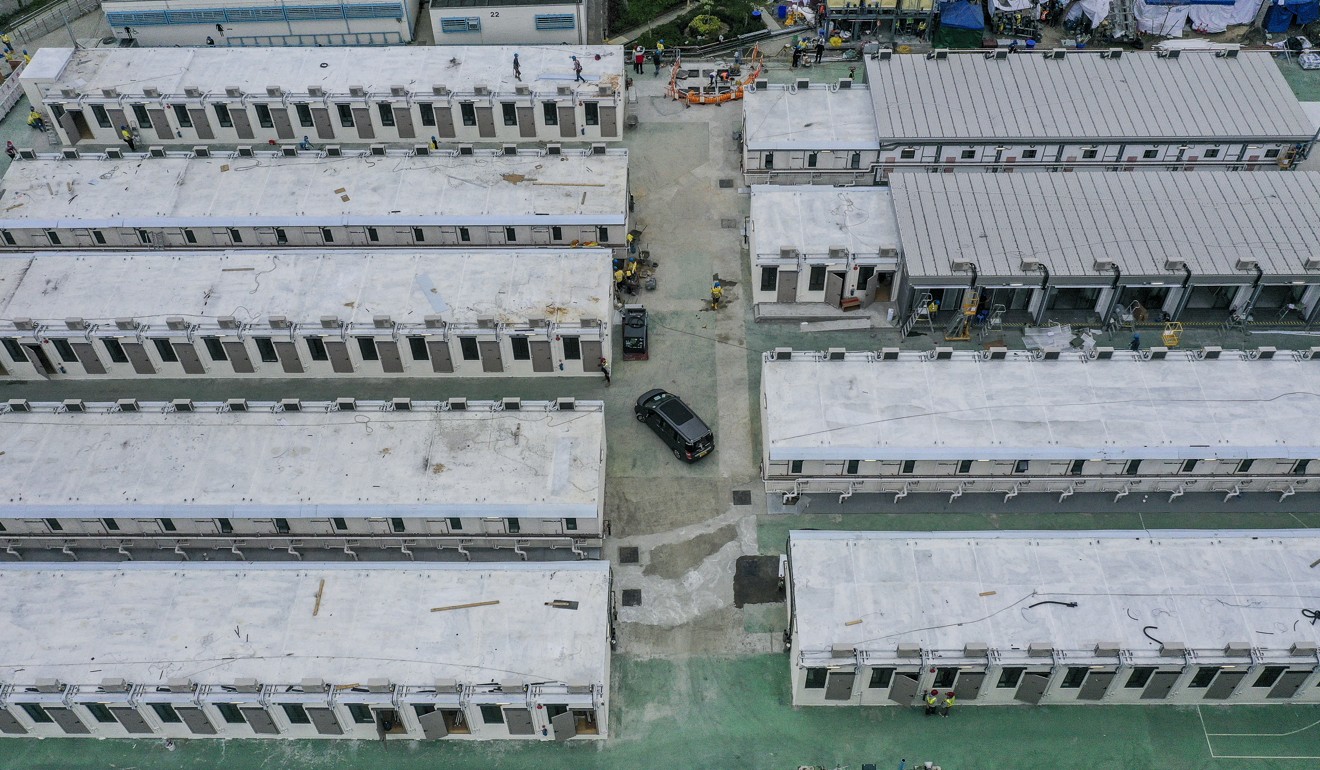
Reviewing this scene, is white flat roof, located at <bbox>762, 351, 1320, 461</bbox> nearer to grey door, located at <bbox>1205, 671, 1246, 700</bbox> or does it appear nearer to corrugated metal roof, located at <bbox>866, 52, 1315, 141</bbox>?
grey door, located at <bbox>1205, 671, 1246, 700</bbox>

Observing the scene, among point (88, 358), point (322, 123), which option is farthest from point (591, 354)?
point (322, 123)

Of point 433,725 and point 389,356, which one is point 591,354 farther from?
point 433,725

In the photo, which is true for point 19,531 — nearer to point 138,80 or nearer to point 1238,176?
point 138,80

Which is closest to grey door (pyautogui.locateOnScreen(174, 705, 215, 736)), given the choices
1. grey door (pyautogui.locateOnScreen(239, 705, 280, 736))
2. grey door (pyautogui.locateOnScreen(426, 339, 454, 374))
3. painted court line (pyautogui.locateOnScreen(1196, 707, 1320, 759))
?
grey door (pyautogui.locateOnScreen(239, 705, 280, 736))

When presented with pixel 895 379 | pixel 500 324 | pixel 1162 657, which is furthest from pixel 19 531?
pixel 1162 657

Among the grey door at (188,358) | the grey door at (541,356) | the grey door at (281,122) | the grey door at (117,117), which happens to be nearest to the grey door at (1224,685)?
the grey door at (541,356)

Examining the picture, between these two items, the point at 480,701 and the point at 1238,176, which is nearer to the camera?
the point at 480,701

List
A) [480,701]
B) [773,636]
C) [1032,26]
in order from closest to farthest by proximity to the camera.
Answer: [480,701] → [773,636] → [1032,26]

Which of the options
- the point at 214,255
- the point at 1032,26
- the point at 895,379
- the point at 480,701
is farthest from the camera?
the point at 1032,26
